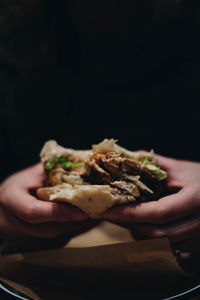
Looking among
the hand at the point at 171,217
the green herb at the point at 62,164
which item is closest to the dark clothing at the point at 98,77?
the green herb at the point at 62,164

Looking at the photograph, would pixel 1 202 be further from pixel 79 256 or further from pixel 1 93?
pixel 1 93

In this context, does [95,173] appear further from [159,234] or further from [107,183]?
[159,234]

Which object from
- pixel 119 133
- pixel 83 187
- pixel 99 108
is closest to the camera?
pixel 83 187

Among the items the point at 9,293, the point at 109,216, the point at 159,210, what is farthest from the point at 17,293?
the point at 159,210

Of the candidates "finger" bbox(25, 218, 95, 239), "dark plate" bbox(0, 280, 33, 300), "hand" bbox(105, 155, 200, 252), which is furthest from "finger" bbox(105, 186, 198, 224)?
"dark plate" bbox(0, 280, 33, 300)

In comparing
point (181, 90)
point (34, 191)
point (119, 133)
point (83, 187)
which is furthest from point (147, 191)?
point (181, 90)
